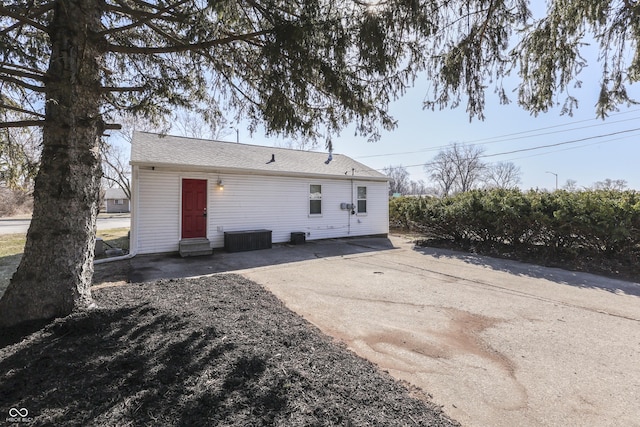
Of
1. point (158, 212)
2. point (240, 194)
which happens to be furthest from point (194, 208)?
point (240, 194)

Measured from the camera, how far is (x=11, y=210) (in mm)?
28062

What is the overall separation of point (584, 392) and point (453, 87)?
3.33 metres

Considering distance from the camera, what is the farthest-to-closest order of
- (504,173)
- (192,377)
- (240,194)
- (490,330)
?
(504,173) → (240,194) → (490,330) → (192,377)

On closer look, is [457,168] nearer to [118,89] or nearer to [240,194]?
[240,194]

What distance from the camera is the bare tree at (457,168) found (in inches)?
1619

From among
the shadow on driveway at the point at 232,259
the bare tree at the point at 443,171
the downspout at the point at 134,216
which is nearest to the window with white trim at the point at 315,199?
the shadow on driveway at the point at 232,259

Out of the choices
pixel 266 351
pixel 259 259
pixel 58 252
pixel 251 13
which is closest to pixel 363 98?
pixel 251 13

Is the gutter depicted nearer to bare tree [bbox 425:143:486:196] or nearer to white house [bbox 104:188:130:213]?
bare tree [bbox 425:143:486:196]

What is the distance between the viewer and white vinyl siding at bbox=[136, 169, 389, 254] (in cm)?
793

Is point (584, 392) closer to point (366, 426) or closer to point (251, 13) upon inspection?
point (366, 426)

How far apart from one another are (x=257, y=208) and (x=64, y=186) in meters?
6.68

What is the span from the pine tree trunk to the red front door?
17.2 feet

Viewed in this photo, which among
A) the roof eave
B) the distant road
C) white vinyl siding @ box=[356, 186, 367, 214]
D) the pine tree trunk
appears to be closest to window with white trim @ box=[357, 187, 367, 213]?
white vinyl siding @ box=[356, 186, 367, 214]

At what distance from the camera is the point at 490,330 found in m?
3.61
